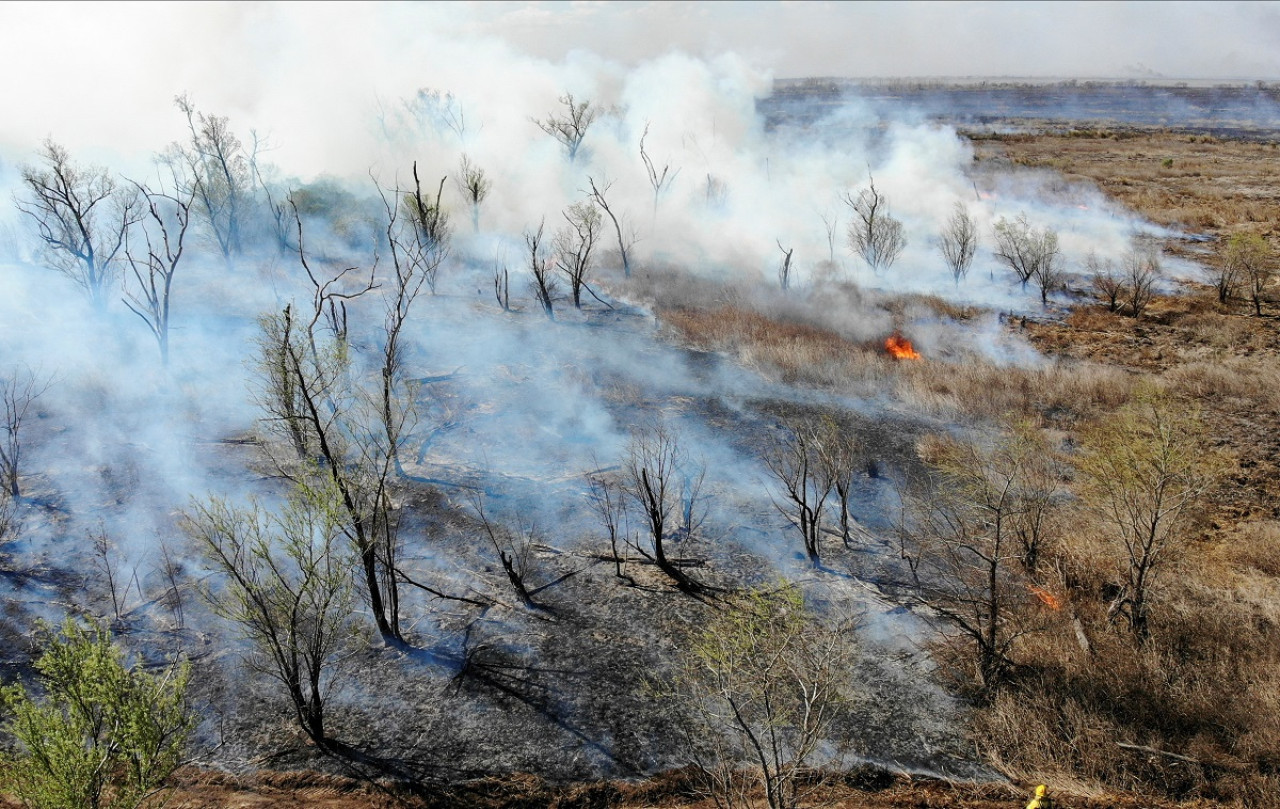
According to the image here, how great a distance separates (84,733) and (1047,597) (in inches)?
617

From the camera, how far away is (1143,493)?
1374cm

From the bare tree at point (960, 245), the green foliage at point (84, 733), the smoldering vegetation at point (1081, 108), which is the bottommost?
the green foliage at point (84, 733)

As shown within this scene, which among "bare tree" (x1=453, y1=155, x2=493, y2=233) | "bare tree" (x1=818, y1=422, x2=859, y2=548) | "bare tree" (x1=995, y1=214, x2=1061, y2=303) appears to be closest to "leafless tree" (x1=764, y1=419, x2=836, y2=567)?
"bare tree" (x1=818, y1=422, x2=859, y2=548)

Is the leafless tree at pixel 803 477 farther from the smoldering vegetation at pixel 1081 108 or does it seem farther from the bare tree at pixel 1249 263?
the smoldering vegetation at pixel 1081 108

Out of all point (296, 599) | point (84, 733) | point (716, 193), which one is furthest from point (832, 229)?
point (84, 733)

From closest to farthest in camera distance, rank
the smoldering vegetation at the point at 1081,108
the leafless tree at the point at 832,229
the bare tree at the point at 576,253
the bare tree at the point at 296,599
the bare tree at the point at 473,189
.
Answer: the bare tree at the point at 296,599 → the bare tree at the point at 576,253 → the leafless tree at the point at 832,229 → the bare tree at the point at 473,189 → the smoldering vegetation at the point at 1081,108

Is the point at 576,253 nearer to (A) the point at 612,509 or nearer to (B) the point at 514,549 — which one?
(A) the point at 612,509

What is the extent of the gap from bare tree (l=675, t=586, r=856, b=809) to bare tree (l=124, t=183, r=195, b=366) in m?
17.4

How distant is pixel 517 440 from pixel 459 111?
3976cm

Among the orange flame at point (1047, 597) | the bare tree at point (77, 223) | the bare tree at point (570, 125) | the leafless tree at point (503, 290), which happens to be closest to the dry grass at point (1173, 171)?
the bare tree at point (570, 125)

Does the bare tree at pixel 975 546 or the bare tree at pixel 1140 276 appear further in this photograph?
the bare tree at pixel 1140 276

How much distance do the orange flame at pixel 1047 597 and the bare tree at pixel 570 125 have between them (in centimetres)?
3740

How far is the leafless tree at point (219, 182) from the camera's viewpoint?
Answer: 33.4 m

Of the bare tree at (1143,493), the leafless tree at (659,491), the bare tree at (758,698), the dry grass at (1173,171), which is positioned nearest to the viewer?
the bare tree at (758,698)
